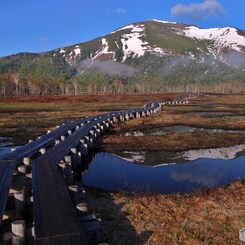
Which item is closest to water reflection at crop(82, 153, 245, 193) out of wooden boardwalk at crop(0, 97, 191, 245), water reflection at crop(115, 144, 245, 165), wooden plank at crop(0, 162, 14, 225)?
water reflection at crop(115, 144, 245, 165)

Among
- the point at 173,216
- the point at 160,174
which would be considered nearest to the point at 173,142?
the point at 160,174

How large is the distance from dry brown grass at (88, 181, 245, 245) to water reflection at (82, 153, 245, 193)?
2.00 meters

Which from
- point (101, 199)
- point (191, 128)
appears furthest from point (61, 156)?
point (191, 128)

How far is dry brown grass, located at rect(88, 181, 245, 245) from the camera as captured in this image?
380 inches

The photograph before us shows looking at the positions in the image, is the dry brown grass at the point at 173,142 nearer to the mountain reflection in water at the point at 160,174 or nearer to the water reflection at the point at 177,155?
the water reflection at the point at 177,155

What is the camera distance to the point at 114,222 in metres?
10.7

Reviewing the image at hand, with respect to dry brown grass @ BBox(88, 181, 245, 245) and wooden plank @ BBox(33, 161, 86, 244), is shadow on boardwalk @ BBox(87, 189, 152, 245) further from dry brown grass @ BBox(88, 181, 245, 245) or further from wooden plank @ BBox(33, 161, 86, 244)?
wooden plank @ BBox(33, 161, 86, 244)

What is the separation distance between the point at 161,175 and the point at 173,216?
22.4ft

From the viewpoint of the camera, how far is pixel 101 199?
13.1m

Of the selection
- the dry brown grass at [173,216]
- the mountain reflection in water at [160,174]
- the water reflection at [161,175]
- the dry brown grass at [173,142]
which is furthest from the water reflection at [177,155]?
the dry brown grass at [173,216]

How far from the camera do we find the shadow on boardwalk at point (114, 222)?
9578mm

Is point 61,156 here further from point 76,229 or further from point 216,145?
point 216,145

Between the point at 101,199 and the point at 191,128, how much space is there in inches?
985

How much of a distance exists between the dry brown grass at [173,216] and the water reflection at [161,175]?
6.56ft
